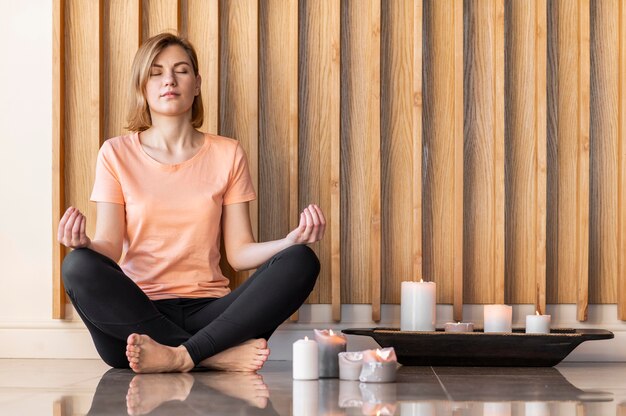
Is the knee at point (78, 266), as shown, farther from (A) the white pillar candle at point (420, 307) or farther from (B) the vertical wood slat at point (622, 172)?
(B) the vertical wood slat at point (622, 172)

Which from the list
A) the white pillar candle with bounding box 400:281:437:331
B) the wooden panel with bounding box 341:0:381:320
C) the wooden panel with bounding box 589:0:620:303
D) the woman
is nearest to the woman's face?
the woman

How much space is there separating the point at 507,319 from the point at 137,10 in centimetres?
142

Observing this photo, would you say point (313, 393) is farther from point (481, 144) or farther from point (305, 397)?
point (481, 144)

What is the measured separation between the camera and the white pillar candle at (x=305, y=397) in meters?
1.58

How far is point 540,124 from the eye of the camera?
2666mm

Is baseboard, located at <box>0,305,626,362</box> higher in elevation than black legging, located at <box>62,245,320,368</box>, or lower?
lower


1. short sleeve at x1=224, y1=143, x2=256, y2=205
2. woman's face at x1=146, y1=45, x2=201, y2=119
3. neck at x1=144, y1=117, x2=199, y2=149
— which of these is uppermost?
woman's face at x1=146, y1=45, x2=201, y2=119

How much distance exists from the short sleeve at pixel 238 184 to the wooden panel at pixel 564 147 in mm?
920

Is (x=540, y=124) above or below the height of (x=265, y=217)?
above

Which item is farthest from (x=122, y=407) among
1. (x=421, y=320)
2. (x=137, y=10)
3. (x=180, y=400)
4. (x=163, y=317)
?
(x=137, y=10)

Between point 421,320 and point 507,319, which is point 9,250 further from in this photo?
point 507,319

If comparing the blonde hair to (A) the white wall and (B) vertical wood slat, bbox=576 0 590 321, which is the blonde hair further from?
(B) vertical wood slat, bbox=576 0 590 321

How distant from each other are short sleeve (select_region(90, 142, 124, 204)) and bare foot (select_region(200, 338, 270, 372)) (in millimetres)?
556

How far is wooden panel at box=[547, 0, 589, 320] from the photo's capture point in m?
2.71
